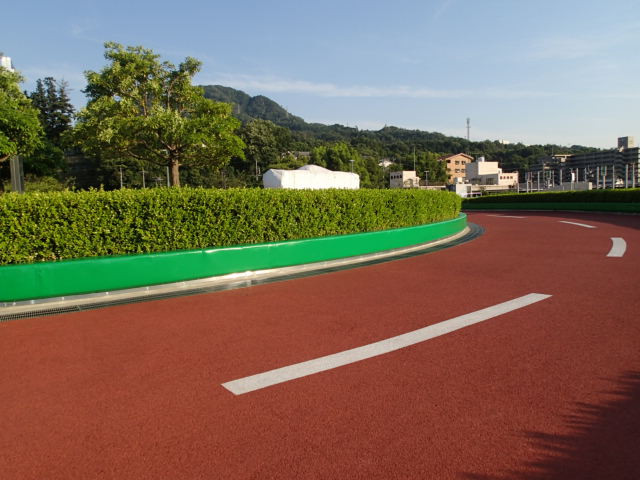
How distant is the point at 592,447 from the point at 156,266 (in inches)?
262

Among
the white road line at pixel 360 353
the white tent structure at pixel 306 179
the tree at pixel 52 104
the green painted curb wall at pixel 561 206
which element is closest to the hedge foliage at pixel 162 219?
the white road line at pixel 360 353

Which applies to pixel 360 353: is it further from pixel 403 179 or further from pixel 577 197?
pixel 403 179

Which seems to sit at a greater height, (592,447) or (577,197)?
(577,197)

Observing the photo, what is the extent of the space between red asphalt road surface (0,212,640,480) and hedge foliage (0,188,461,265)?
6.04 feet

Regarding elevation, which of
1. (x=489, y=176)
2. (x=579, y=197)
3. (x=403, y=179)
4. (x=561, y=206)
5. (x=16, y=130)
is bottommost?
(x=561, y=206)

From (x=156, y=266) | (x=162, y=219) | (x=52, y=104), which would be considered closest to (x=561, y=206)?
(x=162, y=219)

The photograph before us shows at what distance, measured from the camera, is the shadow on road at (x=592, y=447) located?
92.4 inches

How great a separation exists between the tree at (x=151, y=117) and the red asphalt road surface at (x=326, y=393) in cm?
1882

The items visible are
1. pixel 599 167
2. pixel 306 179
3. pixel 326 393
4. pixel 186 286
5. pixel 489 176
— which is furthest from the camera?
pixel 599 167

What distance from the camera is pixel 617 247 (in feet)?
36.2

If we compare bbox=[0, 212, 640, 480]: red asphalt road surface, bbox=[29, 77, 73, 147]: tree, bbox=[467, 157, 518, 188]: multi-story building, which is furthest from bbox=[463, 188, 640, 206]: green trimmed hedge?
bbox=[467, 157, 518, 188]: multi-story building

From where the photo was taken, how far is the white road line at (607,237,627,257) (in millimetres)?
9883

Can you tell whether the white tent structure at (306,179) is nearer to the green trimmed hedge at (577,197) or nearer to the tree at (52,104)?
the green trimmed hedge at (577,197)

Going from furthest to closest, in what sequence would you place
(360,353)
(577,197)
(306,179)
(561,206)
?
(561,206) < (577,197) < (306,179) < (360,353)
